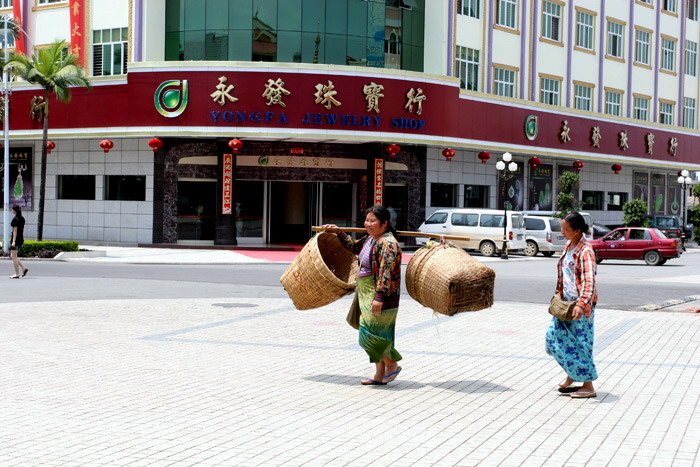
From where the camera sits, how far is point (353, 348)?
12.5m

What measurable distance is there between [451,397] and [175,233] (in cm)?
3070

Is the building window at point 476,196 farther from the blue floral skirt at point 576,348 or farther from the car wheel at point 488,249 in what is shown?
the blue floral skirt at point 576,348

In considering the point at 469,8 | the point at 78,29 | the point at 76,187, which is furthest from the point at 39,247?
the point at 469,8

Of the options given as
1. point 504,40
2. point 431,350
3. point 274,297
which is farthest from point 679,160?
point 431,350

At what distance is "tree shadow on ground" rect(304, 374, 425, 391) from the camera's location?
32.3 feet

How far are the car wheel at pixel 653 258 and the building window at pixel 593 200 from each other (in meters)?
15.5

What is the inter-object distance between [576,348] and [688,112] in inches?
2091

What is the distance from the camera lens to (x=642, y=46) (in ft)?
179

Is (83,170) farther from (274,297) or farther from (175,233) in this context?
(274,297)

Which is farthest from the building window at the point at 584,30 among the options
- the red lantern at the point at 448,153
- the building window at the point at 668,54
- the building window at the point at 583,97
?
the red lantern at the point at 448,153

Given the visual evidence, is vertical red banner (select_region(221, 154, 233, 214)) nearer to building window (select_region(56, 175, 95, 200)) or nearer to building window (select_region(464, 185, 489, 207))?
building window (select_region(56, 175, 95, 200))

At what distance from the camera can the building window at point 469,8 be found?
1687 inches

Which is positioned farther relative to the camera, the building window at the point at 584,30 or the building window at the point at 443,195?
the building window at the point at 584,30

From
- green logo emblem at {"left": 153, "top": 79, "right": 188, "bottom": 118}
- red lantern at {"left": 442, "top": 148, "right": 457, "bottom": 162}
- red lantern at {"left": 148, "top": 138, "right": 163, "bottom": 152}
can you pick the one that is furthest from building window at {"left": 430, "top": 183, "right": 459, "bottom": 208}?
red lantern at {"left": 148, "top": 138, "right": 163, "bottom": 152}
